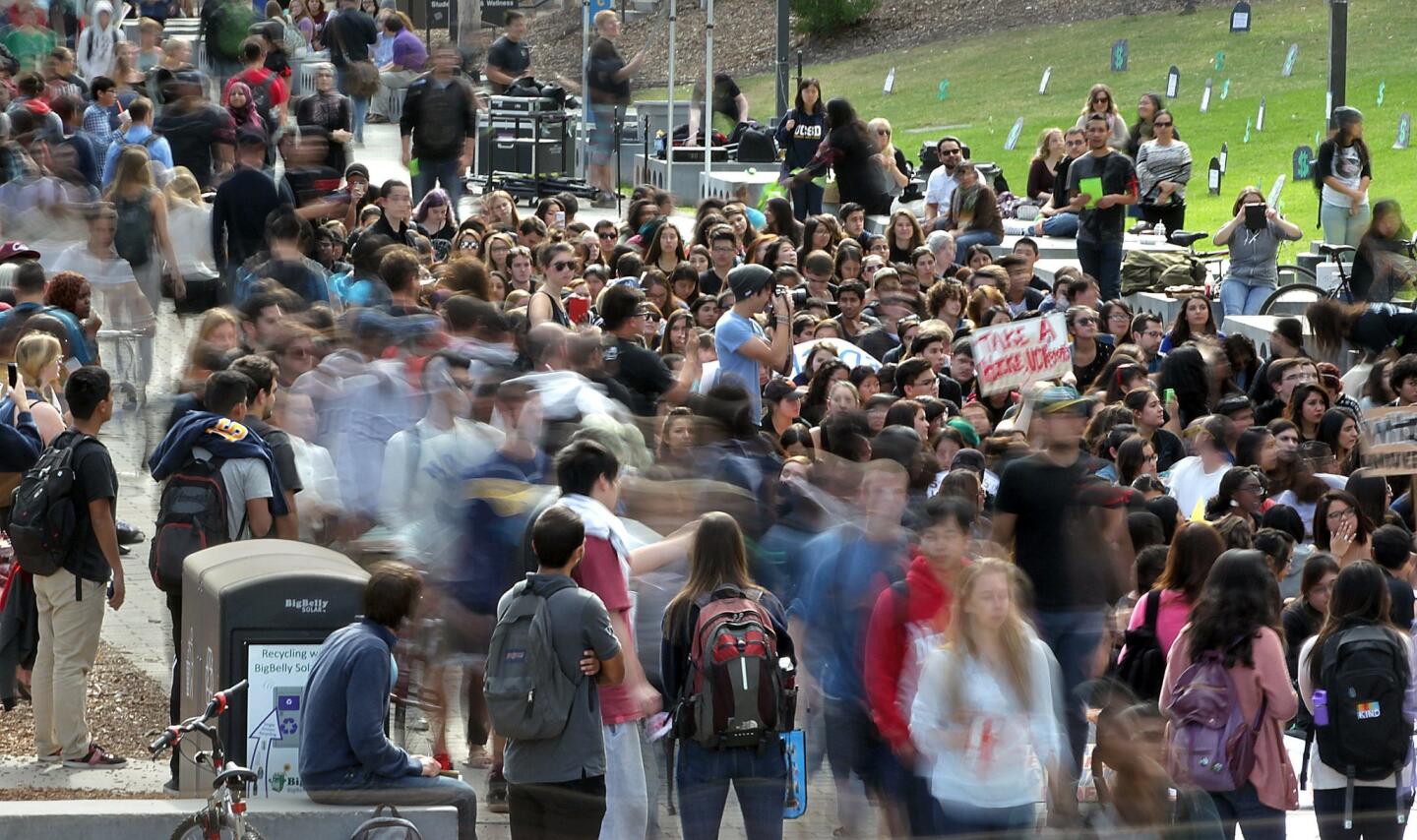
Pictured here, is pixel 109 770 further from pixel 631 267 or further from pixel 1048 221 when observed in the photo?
pixel 1048 221

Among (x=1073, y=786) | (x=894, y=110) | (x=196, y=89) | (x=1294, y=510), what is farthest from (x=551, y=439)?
(x=894, y=110)

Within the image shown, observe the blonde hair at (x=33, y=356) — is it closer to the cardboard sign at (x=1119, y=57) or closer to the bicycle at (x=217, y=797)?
the bicycle at (x=217, y=797)

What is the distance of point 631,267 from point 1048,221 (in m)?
7.10

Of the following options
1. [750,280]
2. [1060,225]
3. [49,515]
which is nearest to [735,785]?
[49,515]

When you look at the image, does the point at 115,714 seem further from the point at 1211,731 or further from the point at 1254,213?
the point at 1254,213

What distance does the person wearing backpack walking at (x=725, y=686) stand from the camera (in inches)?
273

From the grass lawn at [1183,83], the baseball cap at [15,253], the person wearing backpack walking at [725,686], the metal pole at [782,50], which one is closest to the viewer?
the person wearing backpack walking at [725,686]

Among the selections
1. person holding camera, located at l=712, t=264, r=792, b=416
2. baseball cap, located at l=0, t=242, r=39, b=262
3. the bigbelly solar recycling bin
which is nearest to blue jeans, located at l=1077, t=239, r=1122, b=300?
person holding camera, located at l=712, t=264, r=792, b=416

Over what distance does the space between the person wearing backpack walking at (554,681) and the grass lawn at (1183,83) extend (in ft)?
86.5

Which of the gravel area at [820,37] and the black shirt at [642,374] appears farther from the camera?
the gravel area at [820,37]

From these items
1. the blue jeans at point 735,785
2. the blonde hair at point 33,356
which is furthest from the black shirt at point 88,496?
the blue jeans at point 735,785

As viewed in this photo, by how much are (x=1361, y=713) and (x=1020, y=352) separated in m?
4.67

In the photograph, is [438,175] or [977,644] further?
[438,175]

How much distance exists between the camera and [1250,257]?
17.0 m
